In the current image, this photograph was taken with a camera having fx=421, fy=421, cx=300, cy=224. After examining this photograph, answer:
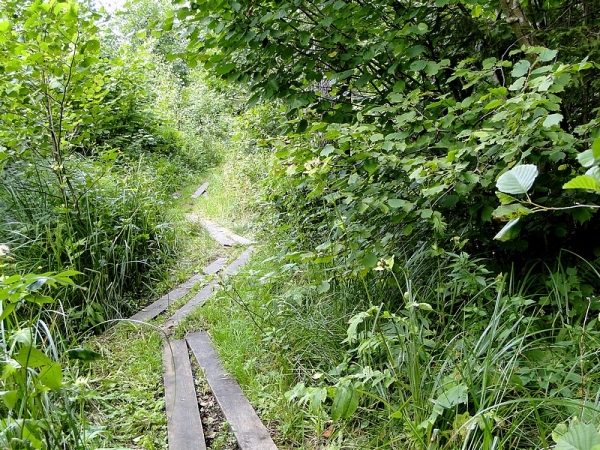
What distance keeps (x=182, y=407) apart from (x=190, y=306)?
1.60 m

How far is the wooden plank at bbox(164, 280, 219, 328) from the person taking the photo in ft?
12.2

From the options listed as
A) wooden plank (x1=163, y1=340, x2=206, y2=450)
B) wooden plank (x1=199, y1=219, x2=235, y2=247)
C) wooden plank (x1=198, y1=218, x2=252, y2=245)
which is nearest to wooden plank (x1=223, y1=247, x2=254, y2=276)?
wooden plank (x1=198, y1=218, x2=252, y2=245)

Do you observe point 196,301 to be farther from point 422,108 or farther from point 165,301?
point 422,108

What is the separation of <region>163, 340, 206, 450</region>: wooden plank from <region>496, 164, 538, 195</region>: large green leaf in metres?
1.55

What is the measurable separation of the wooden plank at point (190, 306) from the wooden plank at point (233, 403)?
0.42 meters

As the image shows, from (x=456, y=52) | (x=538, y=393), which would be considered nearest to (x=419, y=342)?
(x=538, y=393)

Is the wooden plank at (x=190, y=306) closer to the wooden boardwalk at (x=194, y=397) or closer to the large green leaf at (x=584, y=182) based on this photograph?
the wooden boardwalk at (x=194, y=397)

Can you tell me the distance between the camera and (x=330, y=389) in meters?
1.65

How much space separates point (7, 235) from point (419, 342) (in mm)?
3500

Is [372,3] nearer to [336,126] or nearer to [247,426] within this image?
[336,126]

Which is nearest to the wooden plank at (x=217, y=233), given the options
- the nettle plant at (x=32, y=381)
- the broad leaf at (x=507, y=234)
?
the nettle plant at (x=32, y=381)

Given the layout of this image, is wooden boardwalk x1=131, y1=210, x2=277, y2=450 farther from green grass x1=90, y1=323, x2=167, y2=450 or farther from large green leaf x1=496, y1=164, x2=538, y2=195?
large green leaf x1=496, y1=164, x2=538, y2=195

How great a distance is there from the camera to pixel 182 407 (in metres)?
2.54

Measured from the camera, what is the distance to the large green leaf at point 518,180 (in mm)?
809
